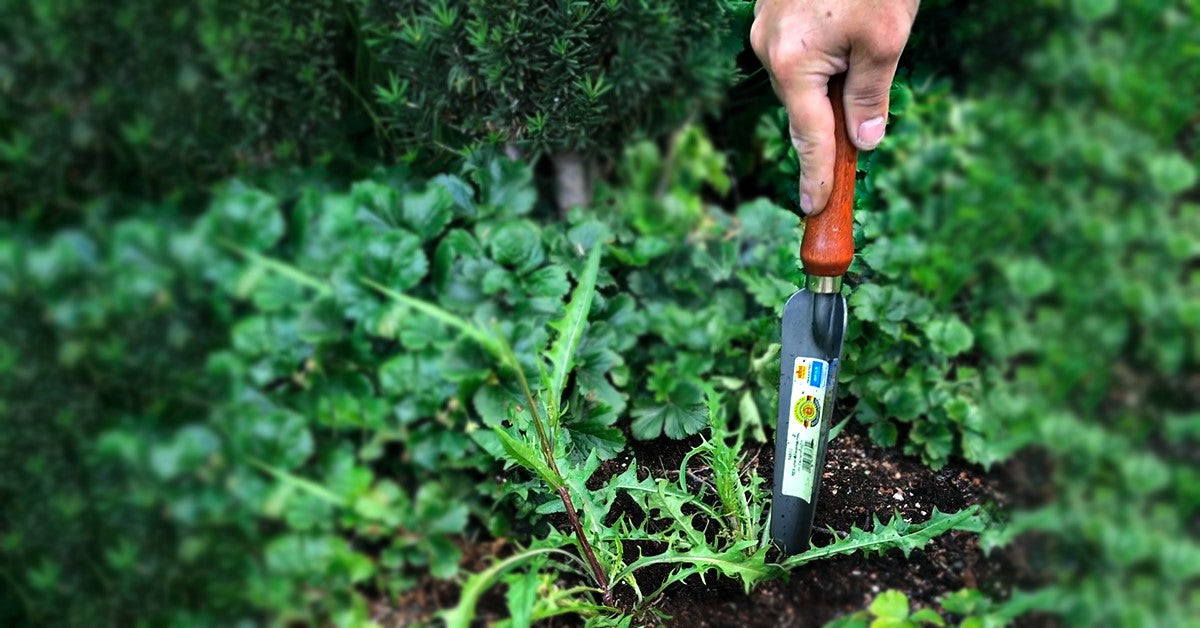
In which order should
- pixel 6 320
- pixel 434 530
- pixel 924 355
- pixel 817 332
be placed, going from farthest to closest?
pixel 924 355 < pixel 817 332 < pixel 434 530 < pixel 6 320

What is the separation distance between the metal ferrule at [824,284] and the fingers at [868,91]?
202mm

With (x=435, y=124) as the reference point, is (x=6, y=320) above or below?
below

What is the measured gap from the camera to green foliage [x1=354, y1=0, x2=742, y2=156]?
4.57 feet

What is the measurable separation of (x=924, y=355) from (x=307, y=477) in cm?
115

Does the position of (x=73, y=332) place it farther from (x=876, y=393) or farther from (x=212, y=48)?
(x=876, y=393)

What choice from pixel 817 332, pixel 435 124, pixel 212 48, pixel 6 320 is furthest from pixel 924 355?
pixel 6 320

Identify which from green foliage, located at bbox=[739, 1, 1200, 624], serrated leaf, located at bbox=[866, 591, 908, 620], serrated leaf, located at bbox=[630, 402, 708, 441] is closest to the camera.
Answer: green foliage, located at bbox=[739, 1, 1200, 624]

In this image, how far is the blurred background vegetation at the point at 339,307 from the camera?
2.77ft

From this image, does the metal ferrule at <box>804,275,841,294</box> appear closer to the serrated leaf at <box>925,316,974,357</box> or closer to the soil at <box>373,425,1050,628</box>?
the serrated leaf at <box>925,316,974,357</box>

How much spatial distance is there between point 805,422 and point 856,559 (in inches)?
10.3

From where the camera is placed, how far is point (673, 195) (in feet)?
7.15

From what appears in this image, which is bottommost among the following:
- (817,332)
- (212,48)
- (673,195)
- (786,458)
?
(786,458)

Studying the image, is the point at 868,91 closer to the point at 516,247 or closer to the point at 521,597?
the point at 516,247

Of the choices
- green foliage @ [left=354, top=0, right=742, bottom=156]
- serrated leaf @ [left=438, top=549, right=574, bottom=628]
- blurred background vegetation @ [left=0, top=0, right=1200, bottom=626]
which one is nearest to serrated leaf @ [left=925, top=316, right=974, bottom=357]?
blurred background vegetation @ [left=0, top=0, right=1200, bottom=626]
